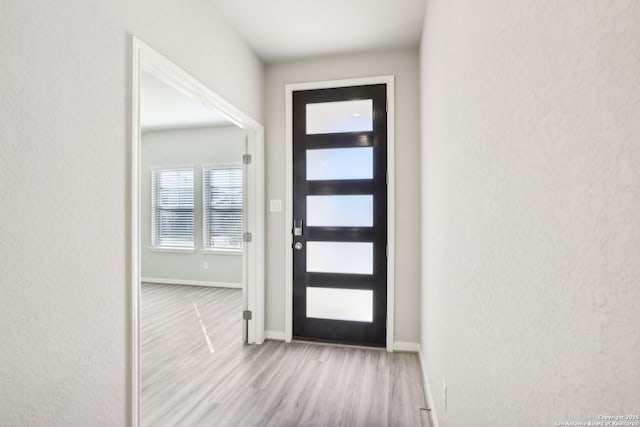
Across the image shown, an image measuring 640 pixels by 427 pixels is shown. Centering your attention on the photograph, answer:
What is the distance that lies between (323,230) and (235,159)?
3.25 m

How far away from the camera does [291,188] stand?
3154 mm

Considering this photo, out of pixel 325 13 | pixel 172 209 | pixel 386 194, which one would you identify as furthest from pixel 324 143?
pixel 172 209

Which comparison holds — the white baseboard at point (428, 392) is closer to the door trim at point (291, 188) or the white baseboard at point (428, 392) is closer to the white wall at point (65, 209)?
the door trim at point (291, 188)

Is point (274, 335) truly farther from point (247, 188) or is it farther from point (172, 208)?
point (172, 208)

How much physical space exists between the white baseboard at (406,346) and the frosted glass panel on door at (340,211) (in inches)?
44.8

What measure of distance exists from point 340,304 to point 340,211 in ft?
3.01

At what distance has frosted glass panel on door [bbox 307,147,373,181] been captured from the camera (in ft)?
9.90

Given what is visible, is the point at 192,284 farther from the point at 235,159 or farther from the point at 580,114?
the point at 580,114

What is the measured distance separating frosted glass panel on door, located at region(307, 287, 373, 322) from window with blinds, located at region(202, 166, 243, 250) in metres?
3.00

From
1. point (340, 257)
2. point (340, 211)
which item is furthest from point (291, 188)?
point (340, 257)

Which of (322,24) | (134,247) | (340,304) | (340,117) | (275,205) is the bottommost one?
(340,304)

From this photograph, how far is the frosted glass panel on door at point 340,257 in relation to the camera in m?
3.04

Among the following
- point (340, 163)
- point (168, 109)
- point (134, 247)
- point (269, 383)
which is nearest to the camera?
point (134, 247)

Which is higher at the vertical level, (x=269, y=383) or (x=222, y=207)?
(x=222, y=207)
